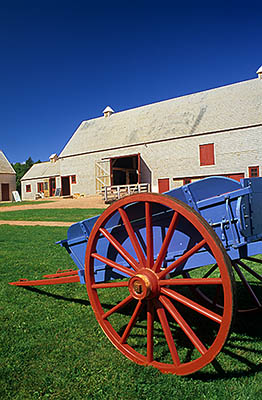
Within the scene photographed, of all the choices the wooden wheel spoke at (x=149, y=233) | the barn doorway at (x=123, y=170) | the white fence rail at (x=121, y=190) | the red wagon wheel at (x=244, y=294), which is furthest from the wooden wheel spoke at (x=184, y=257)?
the barn doorway at (x=123, y=170)

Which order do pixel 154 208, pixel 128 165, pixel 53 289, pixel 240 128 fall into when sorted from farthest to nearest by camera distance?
1. pixel 128 165
2. pixel 240 128
3. pixel 53 289
4. pixel 154 208

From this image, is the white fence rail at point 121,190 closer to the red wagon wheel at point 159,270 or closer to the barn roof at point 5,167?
the barn roof at point 5,167

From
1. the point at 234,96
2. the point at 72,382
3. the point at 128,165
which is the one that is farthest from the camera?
the point at 128,165

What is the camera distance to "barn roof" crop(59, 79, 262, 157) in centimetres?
2400

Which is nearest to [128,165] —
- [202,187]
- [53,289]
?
[53,289]

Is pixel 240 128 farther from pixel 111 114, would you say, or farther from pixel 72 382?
pixel 72 382

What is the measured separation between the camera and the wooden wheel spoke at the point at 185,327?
2.18 metres

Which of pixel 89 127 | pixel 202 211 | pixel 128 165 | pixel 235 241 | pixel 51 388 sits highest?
pixel 89 127

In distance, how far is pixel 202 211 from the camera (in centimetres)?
250

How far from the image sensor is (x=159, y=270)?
252 centimetres

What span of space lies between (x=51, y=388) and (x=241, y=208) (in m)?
1.86

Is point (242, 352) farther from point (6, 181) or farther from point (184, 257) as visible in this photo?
point (6, 181)

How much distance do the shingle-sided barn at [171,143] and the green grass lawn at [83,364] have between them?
2088 centimetres

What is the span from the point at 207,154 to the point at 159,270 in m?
22.9
